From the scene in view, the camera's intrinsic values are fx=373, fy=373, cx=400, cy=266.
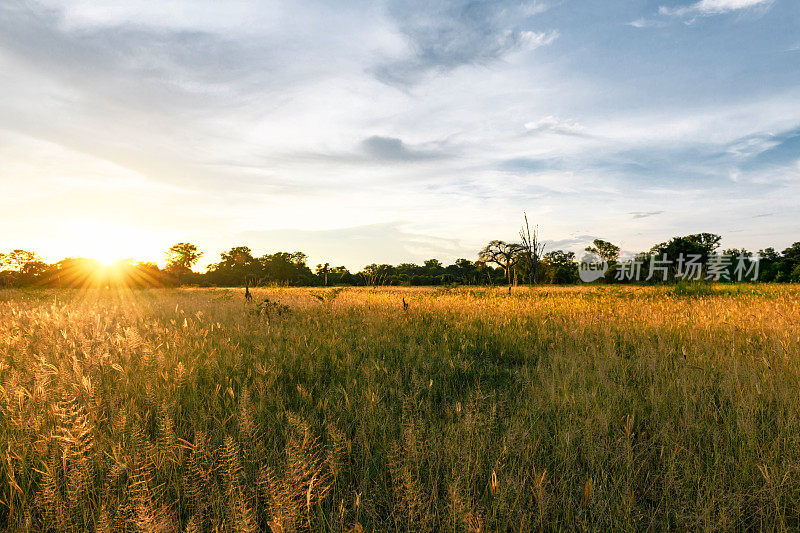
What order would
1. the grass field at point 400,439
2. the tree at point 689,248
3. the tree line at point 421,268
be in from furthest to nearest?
the tree at point 689,248 < the tree line at point 421,268 < the grass field at point 400,439

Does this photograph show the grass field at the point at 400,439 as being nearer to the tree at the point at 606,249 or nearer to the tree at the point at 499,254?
the tree at the point at 499,254

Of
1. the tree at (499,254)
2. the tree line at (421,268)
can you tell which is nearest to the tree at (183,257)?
the tree line at (421,268)

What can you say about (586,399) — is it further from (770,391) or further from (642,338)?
(642,338)

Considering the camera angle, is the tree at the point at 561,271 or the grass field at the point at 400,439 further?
the tree at the point at 561,271

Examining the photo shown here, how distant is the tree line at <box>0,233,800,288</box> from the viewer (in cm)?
4241

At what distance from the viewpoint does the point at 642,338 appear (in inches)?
194

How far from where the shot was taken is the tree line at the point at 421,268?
4241 cm

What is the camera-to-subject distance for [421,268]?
184 feet

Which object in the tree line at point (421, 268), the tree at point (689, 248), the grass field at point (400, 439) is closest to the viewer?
the grass field at point (400, 439)

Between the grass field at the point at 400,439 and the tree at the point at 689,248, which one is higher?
the tree at the point at 689,248

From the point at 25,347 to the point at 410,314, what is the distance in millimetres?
5103

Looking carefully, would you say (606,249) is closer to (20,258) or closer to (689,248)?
(689,248)

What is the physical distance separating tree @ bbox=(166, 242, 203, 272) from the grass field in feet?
289

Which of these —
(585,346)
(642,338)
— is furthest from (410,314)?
(642,338)
